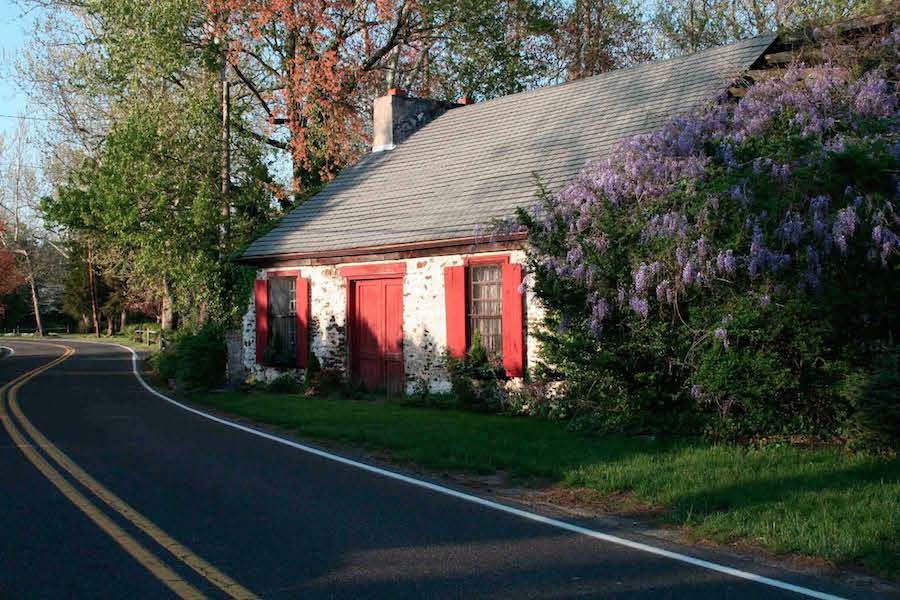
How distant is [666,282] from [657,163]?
1.93 metres

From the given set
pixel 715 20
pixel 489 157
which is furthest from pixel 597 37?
pixel 489 157

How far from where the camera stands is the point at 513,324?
589 inches

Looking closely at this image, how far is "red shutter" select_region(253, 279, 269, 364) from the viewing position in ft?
69.0

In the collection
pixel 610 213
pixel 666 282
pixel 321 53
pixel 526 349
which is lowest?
pixel 526 349

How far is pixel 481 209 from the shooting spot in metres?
16.4

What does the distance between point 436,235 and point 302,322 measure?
16.0ft

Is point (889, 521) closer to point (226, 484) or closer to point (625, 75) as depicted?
point (226, 484)

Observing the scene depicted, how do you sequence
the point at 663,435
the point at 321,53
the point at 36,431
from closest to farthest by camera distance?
the point at 663,435
the point at 36,431
the point at 321,53

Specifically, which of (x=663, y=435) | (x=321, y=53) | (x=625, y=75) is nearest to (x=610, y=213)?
(x=663, y=435)

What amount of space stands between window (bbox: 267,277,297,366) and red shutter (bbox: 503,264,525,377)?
22.7ft

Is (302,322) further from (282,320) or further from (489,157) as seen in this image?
(489,157)

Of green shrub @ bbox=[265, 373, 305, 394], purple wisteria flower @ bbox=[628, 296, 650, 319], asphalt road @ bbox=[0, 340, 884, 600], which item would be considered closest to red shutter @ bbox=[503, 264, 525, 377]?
purple wisteria flower @ bbox=[628, 296, 650, 319]

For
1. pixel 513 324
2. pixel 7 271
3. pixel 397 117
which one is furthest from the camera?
pixel 7 271

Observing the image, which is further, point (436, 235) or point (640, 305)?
point (436, 235)
